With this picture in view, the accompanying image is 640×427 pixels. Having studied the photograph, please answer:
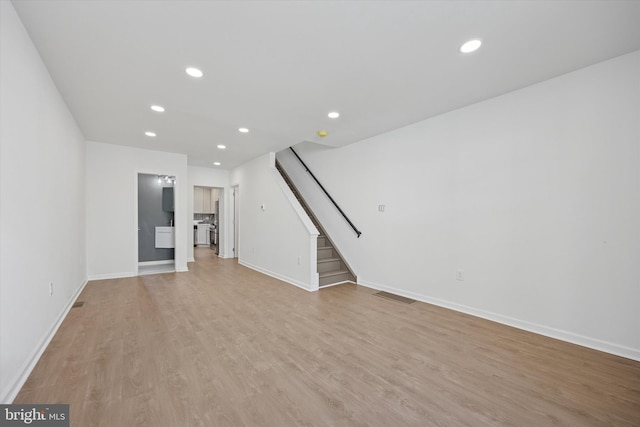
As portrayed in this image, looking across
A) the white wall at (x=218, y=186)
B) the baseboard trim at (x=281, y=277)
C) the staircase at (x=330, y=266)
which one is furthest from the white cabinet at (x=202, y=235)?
the staircase at (x=330, y=266)

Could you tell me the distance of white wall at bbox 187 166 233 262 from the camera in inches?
283

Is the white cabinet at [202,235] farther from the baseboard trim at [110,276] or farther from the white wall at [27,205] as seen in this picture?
the white wall at [27,205]

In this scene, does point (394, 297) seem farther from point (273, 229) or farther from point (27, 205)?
point (27, 205)

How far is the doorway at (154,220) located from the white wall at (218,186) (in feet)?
1.60

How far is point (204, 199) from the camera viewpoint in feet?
34.2

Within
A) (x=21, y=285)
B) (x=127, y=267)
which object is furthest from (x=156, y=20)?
(x=127, y=267)

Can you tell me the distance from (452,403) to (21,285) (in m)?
3.20

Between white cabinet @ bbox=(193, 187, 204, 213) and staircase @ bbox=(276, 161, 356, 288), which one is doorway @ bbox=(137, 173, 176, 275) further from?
staircase @ bbox=(276, 161, 356, 288)

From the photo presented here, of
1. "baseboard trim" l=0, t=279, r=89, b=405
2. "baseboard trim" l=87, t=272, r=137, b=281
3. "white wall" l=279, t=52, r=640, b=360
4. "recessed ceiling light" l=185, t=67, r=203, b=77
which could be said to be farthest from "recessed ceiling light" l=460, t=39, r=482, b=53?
"baseboard trim" l=87, t=272, r=137, b=281

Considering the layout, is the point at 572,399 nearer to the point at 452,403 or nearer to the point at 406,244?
the point at 452,403

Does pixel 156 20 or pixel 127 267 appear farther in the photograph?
pixel 127 267

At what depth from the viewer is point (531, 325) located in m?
2.79

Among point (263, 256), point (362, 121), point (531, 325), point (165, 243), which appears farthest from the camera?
point (165, 243)

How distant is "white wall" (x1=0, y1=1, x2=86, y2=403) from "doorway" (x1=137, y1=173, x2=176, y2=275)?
394 cm
